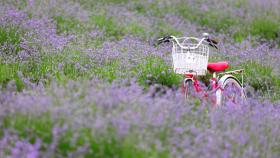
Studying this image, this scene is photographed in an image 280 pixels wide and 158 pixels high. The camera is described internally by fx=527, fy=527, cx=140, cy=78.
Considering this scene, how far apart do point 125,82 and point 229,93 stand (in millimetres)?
1188

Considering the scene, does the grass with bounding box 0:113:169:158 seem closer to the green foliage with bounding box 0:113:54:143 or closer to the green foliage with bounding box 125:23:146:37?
the green foliage with bounding box 0:113:54:143

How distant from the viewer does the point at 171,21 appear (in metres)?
8.88

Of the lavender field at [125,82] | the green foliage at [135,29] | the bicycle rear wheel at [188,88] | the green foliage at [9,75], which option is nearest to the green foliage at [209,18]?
the lavender field at [125,82]

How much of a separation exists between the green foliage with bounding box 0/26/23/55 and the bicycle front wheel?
2297 millimetres

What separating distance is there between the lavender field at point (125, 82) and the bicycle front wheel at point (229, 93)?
163 mm

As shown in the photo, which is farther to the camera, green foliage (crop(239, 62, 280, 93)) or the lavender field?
green foliage (crop(239, 62, 280, 93))

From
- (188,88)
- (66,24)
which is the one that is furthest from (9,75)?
(66,24)

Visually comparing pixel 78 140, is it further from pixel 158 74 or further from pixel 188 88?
pixel 158 74

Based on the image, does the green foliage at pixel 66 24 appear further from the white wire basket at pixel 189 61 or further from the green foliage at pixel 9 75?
the white wire basket at pixel 189 61

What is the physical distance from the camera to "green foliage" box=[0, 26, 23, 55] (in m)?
5.73

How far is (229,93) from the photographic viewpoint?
4848 mm

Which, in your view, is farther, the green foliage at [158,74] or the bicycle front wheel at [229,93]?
the green foliage at [158,74]

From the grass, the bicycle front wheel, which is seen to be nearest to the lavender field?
the grass

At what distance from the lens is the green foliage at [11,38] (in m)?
5.73
